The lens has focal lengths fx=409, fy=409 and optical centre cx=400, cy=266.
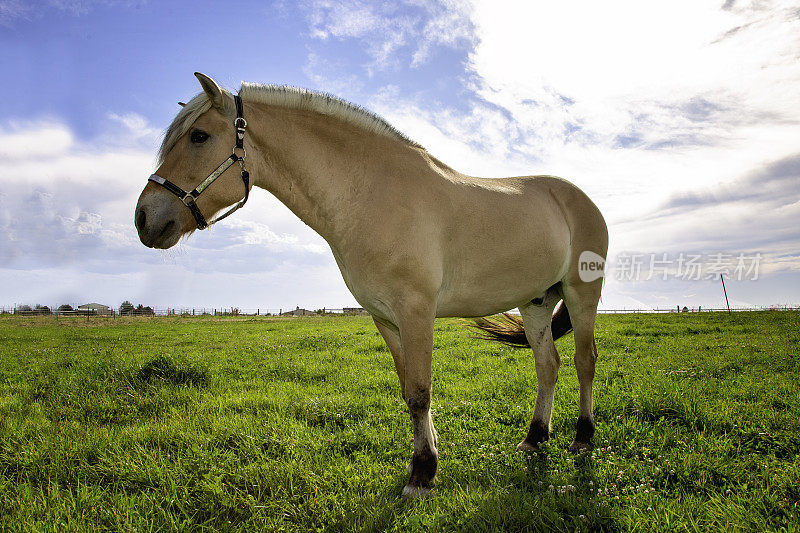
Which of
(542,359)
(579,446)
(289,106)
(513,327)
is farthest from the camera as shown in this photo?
(513,327)

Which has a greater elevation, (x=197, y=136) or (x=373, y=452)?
(x=197, y=136)

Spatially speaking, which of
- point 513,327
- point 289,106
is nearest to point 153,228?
point 289,106

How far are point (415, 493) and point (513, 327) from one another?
3348 millimetres

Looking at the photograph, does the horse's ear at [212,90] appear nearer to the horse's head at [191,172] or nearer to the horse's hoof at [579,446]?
the horse's head at [191,172]

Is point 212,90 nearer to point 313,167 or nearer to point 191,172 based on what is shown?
point 191,172

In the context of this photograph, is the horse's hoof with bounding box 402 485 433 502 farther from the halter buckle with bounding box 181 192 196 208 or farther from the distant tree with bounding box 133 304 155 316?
the distant tree with bounding box 133 304 155 316

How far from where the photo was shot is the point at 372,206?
11.8ft

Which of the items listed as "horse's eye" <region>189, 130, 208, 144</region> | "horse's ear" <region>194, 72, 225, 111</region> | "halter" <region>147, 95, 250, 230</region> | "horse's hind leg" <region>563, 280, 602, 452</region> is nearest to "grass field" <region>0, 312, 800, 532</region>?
"horse's hind leg" <region>563, 280, 602, 452</region>

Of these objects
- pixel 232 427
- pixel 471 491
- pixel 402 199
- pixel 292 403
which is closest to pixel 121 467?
pixel 232 427

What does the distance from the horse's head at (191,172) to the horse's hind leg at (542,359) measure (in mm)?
3720

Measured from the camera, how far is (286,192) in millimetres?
3740

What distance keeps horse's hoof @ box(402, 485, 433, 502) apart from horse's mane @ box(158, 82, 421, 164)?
10.5 feet

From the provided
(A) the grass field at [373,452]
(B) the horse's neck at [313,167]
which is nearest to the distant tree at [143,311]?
(A) the grass field at [373,452]

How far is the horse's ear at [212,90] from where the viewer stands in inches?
129
